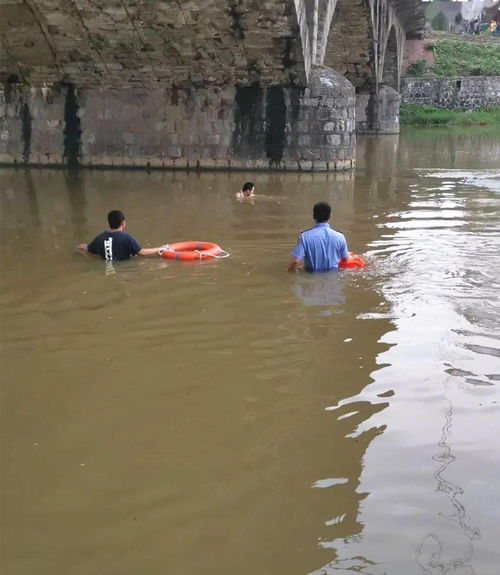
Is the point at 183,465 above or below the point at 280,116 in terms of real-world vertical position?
below

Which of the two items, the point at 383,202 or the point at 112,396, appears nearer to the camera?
the point at 112,396

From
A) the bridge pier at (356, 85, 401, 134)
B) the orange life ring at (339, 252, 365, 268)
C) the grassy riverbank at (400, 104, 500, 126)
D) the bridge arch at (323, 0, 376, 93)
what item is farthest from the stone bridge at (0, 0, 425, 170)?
the grassy riverbank at (400, 104, 500, 126)

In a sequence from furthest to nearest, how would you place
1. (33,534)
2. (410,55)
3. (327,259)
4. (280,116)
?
(410,55)
(280,116)
(327,259)
(33,534)

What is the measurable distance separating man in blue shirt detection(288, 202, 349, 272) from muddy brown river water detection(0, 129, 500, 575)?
0.15 meters

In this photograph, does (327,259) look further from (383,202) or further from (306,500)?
(383,202)

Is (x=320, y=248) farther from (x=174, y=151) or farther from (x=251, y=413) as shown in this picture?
(x=174, y=151)

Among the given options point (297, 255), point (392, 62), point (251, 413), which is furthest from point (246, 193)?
point (392, 62)

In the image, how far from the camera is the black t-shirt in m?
7.18

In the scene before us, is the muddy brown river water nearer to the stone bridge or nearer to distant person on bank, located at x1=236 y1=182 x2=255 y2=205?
distant person on bank, located at x1=236 y1=182 x2=255 y2=205

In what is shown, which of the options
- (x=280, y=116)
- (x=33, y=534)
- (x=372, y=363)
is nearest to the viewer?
(x=33, y=534)

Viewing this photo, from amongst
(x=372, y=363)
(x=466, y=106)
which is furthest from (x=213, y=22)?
(x=466, y=106)

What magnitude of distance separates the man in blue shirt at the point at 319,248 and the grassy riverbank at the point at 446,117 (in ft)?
→ 108

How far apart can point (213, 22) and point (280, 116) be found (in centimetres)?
288

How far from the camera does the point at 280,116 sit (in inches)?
624
